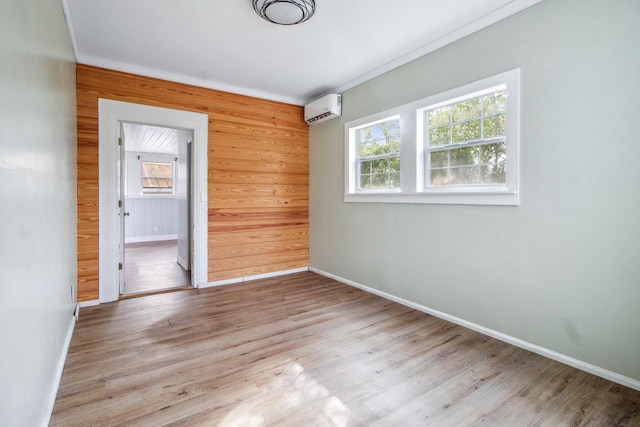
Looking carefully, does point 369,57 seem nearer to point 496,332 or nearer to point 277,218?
point 277,218

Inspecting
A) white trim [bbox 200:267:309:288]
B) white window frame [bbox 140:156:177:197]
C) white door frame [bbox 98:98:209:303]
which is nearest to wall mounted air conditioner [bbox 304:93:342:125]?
white door frame [bbox 98:98:209:303]

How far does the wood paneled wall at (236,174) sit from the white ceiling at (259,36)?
250mm

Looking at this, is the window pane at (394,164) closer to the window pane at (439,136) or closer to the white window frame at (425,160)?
the white window frame at (425,160)

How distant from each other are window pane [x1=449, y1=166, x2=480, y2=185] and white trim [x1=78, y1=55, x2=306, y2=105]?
2.73 m

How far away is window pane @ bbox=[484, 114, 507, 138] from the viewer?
2533 mm

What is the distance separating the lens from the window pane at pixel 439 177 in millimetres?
3007

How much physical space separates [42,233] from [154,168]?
771 cm

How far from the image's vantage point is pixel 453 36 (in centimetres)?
279

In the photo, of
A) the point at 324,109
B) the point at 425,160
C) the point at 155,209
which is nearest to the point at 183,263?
the point at 324,109

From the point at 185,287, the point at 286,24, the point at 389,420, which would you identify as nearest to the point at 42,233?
the point at 389,420

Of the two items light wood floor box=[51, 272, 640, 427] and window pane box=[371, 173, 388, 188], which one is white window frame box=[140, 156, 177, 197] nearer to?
light wood floor box=[51, 272, 640, 427]

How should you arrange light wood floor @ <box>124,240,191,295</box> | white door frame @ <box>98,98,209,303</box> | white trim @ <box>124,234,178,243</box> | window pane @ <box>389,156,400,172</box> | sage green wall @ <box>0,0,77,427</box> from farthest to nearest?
white trim @ <box>124,234,178,243</box> → light wood floor @ <box>124,240,191,295</box> → window pane @ <box>389,156,400,172</box> → white door frame @ <box>98,98,209,303</box> → sage green wall @ <box>0,0,77,427</box>

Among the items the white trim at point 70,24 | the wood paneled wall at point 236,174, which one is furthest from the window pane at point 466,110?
the white trim at point 70,24

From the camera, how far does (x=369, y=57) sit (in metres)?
3.32
